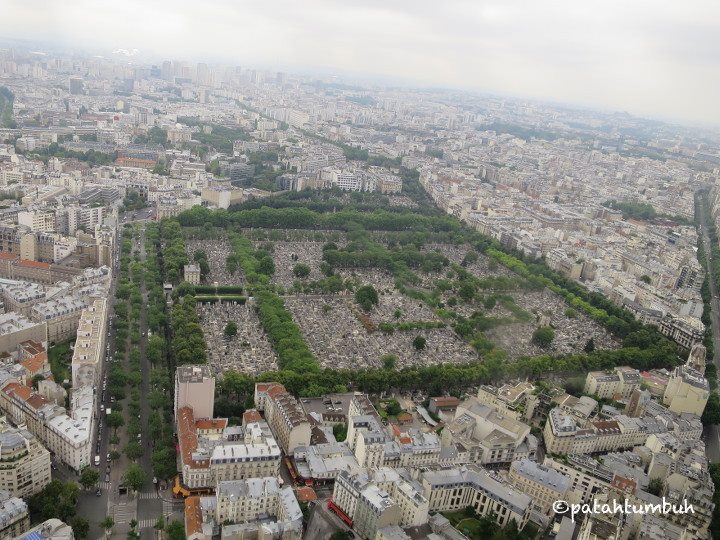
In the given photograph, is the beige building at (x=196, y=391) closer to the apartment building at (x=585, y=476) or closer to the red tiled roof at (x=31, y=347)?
the red tiled roof at (x=31, y=347)

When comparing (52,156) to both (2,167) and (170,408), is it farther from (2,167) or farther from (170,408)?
(170,408)

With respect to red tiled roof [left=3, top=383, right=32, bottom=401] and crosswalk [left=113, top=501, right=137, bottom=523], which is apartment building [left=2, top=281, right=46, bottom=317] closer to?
red tiled roof [left=3, top=383, right=32, bottom=401]

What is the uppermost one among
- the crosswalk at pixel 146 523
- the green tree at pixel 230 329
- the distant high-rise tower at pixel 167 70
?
the distant high-rise tower at pixel 167 70

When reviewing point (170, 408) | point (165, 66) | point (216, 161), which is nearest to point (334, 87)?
point (165, 66)

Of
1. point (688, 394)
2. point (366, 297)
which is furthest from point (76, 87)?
point (688, 394)

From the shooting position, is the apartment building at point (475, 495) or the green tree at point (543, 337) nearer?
the apartment building at point (475, 495)

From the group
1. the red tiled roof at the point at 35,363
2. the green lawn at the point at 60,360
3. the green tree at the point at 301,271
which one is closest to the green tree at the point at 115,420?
the green lawn at the point at 60,360
